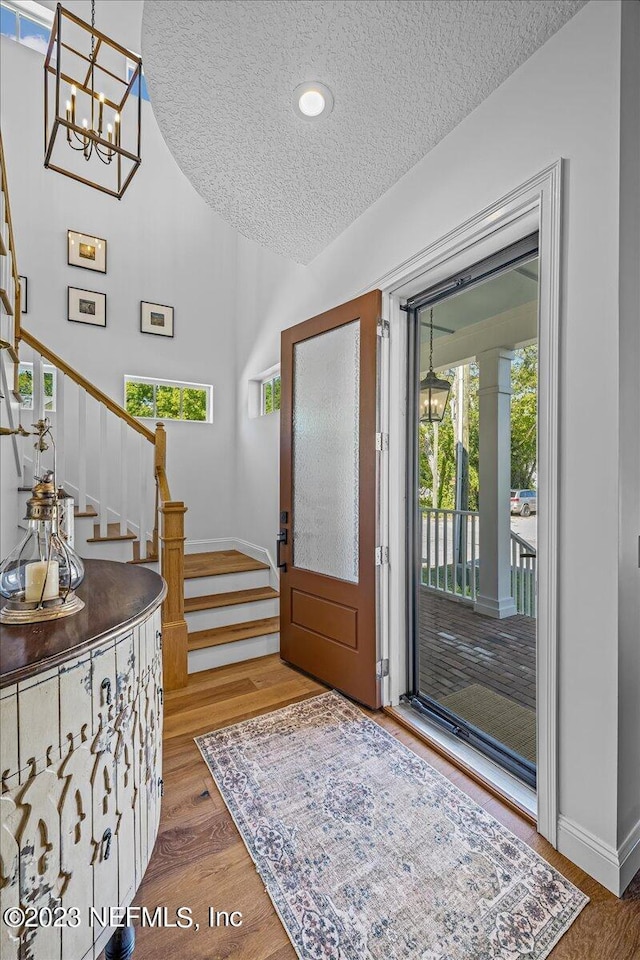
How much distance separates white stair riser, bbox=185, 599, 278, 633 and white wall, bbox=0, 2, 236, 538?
1484 millimetres

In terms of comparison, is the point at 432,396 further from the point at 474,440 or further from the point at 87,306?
the point at 87,306

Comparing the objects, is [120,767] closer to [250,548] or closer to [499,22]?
[499,22]

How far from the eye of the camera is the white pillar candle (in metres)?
1.01

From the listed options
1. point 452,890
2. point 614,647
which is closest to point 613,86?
point 614,647

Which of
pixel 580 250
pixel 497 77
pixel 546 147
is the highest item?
pixel 497 77

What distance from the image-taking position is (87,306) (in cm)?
398

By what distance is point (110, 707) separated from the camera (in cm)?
93

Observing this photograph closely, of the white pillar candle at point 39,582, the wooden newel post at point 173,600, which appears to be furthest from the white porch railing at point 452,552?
the white pillar candle at point 39,582

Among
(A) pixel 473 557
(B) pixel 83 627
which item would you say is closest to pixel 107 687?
(B) pixel 83 627

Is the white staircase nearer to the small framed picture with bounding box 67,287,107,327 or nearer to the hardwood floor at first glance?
the small framed picture with bounding box 67,287,107,327

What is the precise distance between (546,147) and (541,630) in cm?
177

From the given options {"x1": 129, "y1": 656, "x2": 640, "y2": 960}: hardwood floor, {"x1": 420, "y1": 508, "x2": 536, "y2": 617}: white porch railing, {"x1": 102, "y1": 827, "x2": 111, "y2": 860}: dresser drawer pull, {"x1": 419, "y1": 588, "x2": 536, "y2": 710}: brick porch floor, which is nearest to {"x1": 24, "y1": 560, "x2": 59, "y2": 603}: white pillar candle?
{"x1": 102, "y1": 827, "x2": 111, "y2": 860}: dresser drawer pull

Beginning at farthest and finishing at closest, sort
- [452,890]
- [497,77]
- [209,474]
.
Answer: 1. [209,474]
2. [497,77]
3. [452,890]

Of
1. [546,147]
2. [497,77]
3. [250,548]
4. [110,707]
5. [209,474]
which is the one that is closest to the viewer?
[110,707]
